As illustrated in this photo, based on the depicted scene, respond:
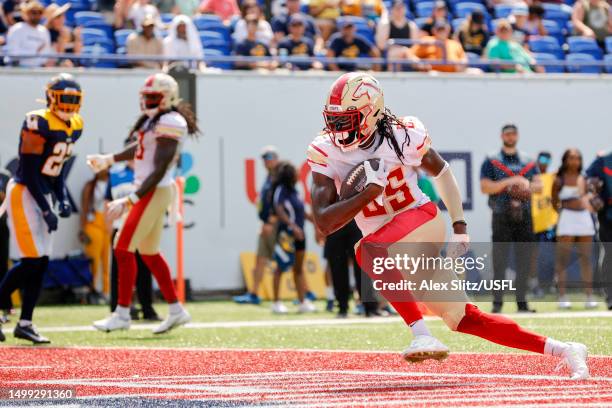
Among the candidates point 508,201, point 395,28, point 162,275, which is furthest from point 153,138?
point 395,28

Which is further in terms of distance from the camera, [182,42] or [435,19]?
[435,19]

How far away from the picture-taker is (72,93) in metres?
10.3

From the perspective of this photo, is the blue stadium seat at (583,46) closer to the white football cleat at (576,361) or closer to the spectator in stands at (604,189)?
the spectator in stands at (604,189)

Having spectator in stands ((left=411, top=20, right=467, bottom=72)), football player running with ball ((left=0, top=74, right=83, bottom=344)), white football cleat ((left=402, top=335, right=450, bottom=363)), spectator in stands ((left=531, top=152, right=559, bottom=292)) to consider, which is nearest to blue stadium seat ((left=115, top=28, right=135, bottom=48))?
spectator in stands ((left=411, top=20, right=467, bottom=72))

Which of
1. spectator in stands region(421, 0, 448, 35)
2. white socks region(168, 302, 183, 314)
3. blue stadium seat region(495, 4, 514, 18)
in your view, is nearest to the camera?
white socks region(168, 302, 183, 314)

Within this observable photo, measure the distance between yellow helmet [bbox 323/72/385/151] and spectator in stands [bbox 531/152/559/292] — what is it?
789 centimetres

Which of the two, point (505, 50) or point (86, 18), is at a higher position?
point (86, 18)

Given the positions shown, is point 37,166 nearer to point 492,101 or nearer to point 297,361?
point 297,361

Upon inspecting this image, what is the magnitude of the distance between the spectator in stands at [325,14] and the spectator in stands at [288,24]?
36 cm

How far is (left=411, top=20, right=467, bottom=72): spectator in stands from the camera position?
690 inches

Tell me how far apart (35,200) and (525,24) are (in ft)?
36.8

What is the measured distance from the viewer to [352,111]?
6.56 metres

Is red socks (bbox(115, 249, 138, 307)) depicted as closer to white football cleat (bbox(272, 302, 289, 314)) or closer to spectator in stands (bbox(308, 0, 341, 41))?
white football cleat (bbox(272, 302, 289, 314))

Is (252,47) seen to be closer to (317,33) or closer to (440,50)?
(317,33)
